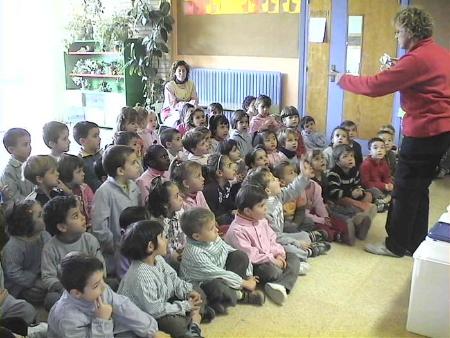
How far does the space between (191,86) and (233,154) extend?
2.06 meters

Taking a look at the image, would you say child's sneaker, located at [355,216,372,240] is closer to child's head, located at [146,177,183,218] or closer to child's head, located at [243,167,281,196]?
child's head, located at [243,167,281,196]

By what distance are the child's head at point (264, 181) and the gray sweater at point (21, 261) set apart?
1090 millimetres

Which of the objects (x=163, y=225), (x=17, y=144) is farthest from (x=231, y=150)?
(x=17, y=144)

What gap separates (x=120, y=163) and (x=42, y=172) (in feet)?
1.31

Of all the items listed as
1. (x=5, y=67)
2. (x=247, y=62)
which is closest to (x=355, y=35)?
(x=247, y=62)

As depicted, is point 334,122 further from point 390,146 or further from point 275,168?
point 275,168

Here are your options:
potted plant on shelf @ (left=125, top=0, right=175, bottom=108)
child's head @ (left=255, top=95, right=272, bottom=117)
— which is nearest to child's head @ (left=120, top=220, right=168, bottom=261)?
child's head @ (left=255, top=95, right=272, bottom=117)

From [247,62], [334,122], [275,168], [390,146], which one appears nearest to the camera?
Result: [275,168]

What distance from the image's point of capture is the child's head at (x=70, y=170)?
8.89 feet

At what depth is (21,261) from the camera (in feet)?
7.50

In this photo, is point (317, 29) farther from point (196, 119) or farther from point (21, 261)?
point (21, 261)

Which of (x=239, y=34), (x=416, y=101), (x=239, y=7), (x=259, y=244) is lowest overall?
(x=259, y=244)

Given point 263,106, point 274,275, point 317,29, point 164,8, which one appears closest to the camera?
point 274,275

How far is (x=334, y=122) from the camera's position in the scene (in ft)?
18.8
